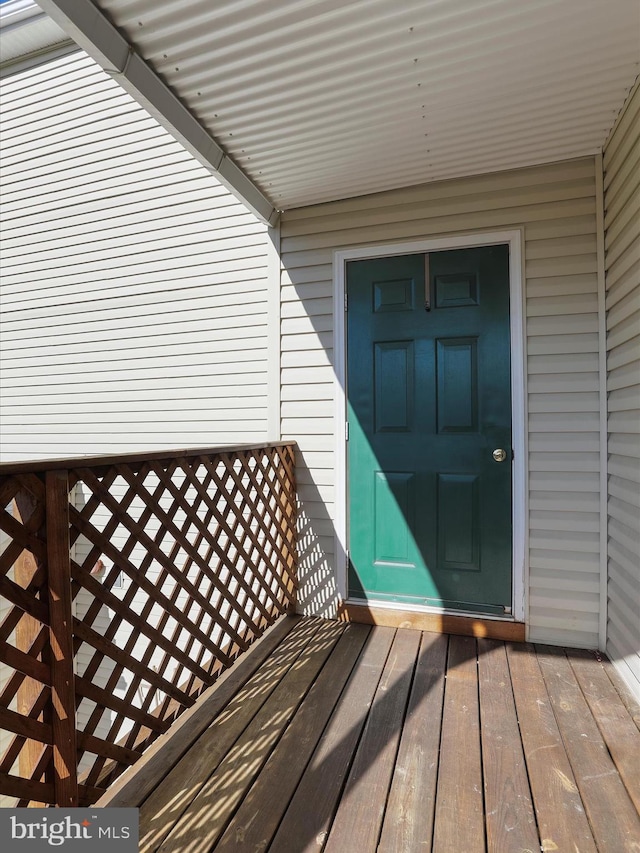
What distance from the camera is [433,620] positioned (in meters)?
2.52

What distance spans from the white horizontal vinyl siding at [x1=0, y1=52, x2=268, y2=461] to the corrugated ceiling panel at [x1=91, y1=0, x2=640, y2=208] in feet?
3.31

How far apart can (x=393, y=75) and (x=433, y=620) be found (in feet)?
8.30

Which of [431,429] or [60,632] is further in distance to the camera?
[431,429]

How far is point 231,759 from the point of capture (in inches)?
62.5

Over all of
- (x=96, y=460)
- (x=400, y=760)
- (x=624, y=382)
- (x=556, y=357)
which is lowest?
(x=400, y=760)

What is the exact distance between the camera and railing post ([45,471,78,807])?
126 centimetres

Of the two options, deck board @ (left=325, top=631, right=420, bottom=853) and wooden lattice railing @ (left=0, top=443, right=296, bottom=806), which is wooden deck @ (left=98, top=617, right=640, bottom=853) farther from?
wooden lattice railing @ (left=0, top=443, right=296, bottom=806)

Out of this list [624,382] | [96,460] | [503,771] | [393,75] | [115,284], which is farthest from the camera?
[115,284]

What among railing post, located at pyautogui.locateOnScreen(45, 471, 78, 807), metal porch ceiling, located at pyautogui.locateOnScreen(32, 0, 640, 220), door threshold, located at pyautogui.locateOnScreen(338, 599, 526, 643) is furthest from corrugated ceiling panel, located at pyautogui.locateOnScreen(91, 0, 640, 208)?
door threshold, located at pyautogui.locateOnScreen(338, 599, 526, 643)

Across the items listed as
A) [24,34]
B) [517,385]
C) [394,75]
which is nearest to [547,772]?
[517,385]

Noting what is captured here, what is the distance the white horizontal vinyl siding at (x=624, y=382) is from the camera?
74.8 inches

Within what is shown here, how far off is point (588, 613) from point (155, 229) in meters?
3.63

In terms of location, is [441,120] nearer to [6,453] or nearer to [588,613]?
[588,613]

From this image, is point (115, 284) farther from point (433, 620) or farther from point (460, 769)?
point (460, 769)
